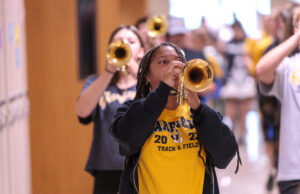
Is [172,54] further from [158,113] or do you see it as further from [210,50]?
[210,50]

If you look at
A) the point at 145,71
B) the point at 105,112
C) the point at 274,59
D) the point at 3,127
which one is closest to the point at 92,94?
the point at 105,112

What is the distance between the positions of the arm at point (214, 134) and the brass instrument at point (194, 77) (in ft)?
0.30

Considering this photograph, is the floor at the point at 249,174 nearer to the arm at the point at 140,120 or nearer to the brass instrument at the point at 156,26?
the brass instrument at the point at 156,26

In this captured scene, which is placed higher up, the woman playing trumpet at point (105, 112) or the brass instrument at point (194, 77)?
the brass instrument at point (194, 77)

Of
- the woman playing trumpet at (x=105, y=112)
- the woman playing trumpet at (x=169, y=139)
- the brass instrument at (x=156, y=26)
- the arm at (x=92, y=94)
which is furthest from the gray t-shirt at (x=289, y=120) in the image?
the brass instrument at (x=156, y=26)

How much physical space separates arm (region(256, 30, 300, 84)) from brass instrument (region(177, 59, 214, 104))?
0.99 meters

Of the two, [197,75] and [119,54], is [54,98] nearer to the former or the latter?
[119,54]

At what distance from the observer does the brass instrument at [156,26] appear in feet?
17.0

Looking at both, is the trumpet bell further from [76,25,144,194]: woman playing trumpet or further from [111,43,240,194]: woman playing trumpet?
[76,25,144,194]: woman playing trumpet

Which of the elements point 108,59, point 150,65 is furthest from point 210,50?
point 150,65

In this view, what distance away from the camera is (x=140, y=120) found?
2.27 m

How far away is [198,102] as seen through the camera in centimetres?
230

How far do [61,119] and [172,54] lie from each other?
251cm

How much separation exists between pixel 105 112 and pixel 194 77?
1.06 m
